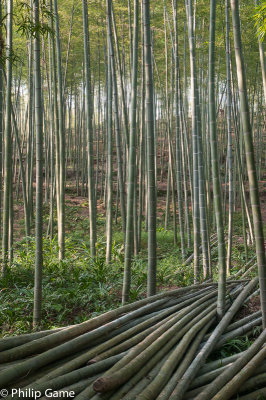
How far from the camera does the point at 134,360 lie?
1761 millimetres

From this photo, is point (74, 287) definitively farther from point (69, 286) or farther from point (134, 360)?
point (134, 360)

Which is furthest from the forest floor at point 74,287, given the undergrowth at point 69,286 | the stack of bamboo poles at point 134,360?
the stack of bamboo poles at point 134,360

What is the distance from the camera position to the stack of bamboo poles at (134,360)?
159cm

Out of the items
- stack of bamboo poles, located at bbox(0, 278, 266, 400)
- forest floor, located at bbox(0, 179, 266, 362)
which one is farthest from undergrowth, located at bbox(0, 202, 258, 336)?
stack of bamboo poles, located at bbox(0, 278, 266, 400)

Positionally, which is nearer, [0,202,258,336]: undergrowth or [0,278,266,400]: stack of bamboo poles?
[0,278,266,400]: stack of bamboo poles

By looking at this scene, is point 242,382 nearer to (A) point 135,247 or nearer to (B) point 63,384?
(B) point 63,384

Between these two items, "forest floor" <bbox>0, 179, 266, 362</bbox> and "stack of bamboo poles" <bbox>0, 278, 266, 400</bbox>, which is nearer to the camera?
"stack of bamboo poles" <bbox>0, 278, 266, 400</bbox>

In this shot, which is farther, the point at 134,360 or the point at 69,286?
the point at 69,286

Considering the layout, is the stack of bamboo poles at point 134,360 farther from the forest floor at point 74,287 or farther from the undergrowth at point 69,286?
the undergrowth at point 69,286

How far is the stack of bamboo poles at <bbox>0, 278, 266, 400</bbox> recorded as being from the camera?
62.8 inches

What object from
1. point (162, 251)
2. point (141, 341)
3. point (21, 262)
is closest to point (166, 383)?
point (141, 341)

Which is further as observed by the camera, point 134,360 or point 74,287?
point 74,287

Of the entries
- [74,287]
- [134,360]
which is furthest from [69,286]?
[134,360]

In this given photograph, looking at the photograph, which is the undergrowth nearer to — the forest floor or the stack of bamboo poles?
the forest floor
